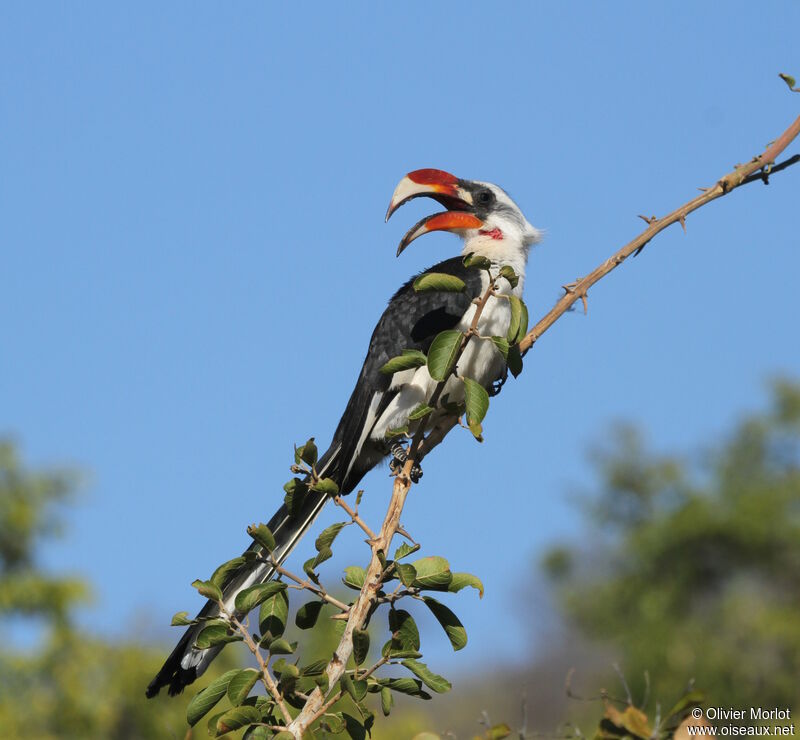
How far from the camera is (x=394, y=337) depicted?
4566mm

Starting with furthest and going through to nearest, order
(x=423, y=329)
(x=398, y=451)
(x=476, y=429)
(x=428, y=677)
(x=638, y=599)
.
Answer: (x=638, y=599) → (x=423, y=329) → (x=398, y=451) → (x=476, y=429) → (x=428, y=677)

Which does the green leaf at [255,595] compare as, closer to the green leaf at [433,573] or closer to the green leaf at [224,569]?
the green leaf at [224,569]

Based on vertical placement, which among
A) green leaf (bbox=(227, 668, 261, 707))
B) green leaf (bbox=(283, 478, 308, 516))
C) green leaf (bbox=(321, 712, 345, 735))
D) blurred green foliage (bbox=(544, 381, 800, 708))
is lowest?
green leaf (bbox=(321, 712, 345, 735))

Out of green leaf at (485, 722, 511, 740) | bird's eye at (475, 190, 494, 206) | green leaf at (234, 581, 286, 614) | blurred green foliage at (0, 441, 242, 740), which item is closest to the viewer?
green leaf at (485, 722, 511, 740)

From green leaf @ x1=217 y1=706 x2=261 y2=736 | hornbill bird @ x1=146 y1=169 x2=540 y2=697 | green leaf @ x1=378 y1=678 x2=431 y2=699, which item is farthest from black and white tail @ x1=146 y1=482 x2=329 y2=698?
green leaf @ x1=378 y1=678 x2=431 y2=699

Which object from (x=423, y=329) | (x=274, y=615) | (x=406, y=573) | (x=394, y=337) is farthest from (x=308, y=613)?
(x=394, y=337)

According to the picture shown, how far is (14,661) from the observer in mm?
12883

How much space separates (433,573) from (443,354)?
0.52 metres

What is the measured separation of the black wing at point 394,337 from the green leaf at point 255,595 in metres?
1.69

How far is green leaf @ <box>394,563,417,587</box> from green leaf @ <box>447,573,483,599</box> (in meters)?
0.16

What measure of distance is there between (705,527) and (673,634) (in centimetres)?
282

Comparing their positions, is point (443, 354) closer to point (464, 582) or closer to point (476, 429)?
point (476, 429)

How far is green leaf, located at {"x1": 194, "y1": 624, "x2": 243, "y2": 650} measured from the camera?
2580 millimetres

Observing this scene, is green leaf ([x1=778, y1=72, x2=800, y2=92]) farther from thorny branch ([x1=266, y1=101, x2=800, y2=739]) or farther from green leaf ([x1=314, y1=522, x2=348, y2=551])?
green leaf ([x1=314, y1=522, x2=348, y2=551])
